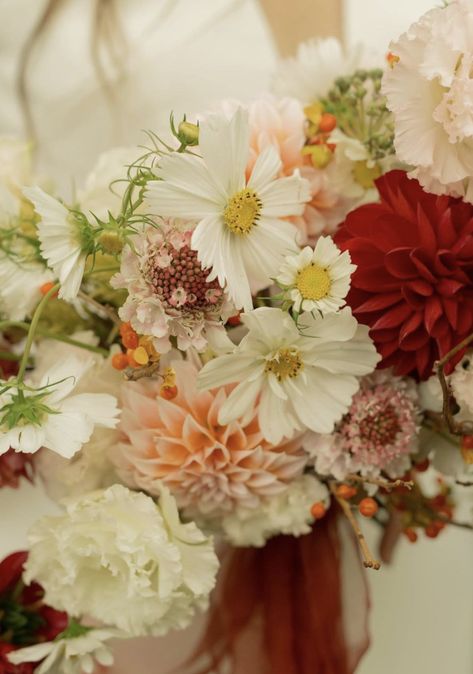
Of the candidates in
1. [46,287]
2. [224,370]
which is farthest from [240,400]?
[46,287]

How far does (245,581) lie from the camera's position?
0.53 meters

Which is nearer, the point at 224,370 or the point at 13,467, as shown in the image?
the point at 224,370

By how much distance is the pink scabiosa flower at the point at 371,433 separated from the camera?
439 millimetres

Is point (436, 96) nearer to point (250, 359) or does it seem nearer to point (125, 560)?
point (250, 359)

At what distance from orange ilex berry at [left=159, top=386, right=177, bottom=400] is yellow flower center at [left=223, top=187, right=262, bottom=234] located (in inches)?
3.8

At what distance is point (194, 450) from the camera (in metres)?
0.44

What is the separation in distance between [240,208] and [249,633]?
0.29 meters

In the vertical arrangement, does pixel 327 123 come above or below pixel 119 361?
above

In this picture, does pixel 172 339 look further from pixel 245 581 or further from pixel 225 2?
pixel 225 2

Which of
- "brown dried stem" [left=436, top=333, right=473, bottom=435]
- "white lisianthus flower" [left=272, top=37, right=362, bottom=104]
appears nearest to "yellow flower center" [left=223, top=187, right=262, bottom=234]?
"brown dried stem" [left=436, top=333, right=473, bottom=435]

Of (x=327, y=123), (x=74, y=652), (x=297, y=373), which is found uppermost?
(x=327, y=123)

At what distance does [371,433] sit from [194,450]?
9 centimetres

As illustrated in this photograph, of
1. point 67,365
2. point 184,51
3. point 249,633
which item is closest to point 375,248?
point 67,365

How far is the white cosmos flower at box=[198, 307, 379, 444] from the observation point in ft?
1.22
